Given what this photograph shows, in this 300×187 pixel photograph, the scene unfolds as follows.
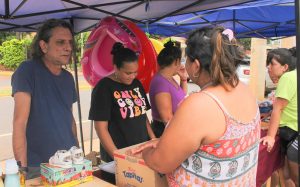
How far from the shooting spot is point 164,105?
8.24 feet

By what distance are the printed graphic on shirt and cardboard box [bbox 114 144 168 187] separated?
576 mm

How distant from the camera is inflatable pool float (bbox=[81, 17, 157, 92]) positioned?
2.83 m

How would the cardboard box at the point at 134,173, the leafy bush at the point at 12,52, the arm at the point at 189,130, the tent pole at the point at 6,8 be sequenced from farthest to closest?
the leafy bush at the point at 12,52 → the tent pole at the point at 6,8 → the cardboard box at the point at 134,173 → the arm at the point at 189,130

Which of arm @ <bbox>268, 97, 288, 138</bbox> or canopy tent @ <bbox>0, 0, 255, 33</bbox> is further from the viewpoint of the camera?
canopy tent @ <bbox>0, 0, 255, 33</bbox>

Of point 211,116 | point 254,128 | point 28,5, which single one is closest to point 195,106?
point 211,116

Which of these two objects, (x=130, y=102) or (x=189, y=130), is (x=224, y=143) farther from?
(x=130, y=102)

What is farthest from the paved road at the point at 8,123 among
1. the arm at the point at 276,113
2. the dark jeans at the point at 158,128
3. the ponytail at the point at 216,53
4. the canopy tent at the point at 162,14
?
the ponytail at the point at 216,53

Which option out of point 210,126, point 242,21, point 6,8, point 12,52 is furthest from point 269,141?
point 12,52

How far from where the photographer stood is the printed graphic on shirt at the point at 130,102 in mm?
2016

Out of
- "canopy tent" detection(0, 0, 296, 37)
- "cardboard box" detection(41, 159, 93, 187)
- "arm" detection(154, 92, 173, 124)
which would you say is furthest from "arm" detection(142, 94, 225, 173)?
"canopy tent" detection(0, 0, 296, 37)

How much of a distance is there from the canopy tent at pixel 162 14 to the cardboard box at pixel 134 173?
81cm

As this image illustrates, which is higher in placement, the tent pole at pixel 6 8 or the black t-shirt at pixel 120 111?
the tent pole at pixel 6 8

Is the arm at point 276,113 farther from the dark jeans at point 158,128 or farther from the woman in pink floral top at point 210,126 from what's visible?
the woman in pink floral top at point 210,126

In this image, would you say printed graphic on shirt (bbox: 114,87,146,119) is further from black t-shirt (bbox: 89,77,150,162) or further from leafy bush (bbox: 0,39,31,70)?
leafy bush (bbox: 0,39,31,70)
